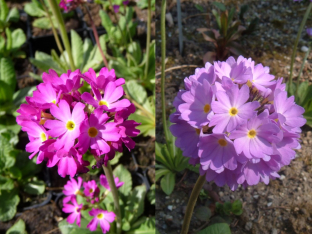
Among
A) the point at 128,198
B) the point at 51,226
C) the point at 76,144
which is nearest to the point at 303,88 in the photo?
the point at 76,144

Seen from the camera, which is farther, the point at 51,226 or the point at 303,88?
the point at 51,226

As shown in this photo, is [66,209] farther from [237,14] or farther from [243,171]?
[237,14]

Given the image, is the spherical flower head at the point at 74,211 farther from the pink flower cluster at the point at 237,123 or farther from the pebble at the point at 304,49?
the pebble at the point at 304,49

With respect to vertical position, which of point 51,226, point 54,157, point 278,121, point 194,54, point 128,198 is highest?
point 278,121

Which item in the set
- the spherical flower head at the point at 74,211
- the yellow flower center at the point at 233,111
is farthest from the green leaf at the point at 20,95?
the yellow flower center at the point at 233,111

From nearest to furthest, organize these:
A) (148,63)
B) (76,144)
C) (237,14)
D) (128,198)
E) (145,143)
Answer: (76,144) → (128,198) → (237,14) → (145,143) → (148,63)

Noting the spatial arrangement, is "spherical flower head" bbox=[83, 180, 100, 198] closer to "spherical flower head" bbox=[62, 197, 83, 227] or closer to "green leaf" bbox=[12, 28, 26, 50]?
"spherical flower head" bbox=[62, 197, 83, 227]
